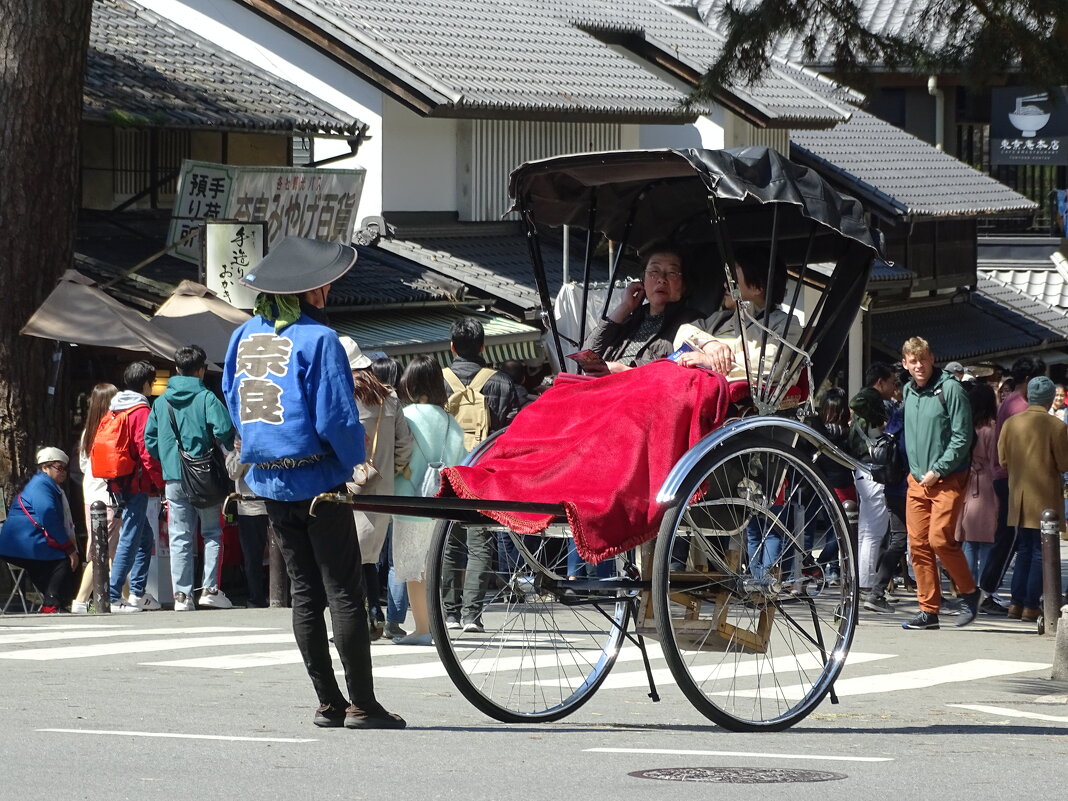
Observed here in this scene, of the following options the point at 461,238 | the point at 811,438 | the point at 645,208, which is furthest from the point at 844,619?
the point at 461,238

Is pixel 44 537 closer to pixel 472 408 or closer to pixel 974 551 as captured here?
pixel 472 408

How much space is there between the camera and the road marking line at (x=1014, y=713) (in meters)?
8.47

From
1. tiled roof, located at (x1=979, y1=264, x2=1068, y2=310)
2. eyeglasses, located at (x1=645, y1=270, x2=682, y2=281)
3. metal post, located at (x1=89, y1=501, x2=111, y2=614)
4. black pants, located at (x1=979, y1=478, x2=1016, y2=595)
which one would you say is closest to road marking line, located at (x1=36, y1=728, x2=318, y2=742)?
eyeglasses, located at (x1=645, y1=270, x2=682, y2=281)

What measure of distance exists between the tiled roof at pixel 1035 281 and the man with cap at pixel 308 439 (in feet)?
98.6

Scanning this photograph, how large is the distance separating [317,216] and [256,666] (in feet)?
32.6

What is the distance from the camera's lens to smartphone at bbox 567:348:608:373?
773cm

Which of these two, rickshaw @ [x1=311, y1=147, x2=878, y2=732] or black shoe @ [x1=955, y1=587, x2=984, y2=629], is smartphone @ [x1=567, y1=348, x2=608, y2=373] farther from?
black shoe @ [x1=955, y1=587, x2=984, y2=629]

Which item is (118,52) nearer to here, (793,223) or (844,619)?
(793,223)

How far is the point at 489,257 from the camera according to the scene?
21969 mm

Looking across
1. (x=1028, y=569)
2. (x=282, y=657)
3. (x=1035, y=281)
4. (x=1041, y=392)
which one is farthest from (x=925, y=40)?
(x=1035, y=281)

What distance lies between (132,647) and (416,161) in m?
12.2

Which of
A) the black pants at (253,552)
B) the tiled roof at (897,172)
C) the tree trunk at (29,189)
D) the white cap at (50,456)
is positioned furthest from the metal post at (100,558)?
the tiled roof at (897,172)

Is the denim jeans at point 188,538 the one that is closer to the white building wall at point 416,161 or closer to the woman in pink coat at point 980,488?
the woman in pink coat at point 980,488

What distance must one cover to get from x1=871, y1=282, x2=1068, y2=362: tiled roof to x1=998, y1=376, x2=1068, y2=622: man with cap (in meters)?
16.7
